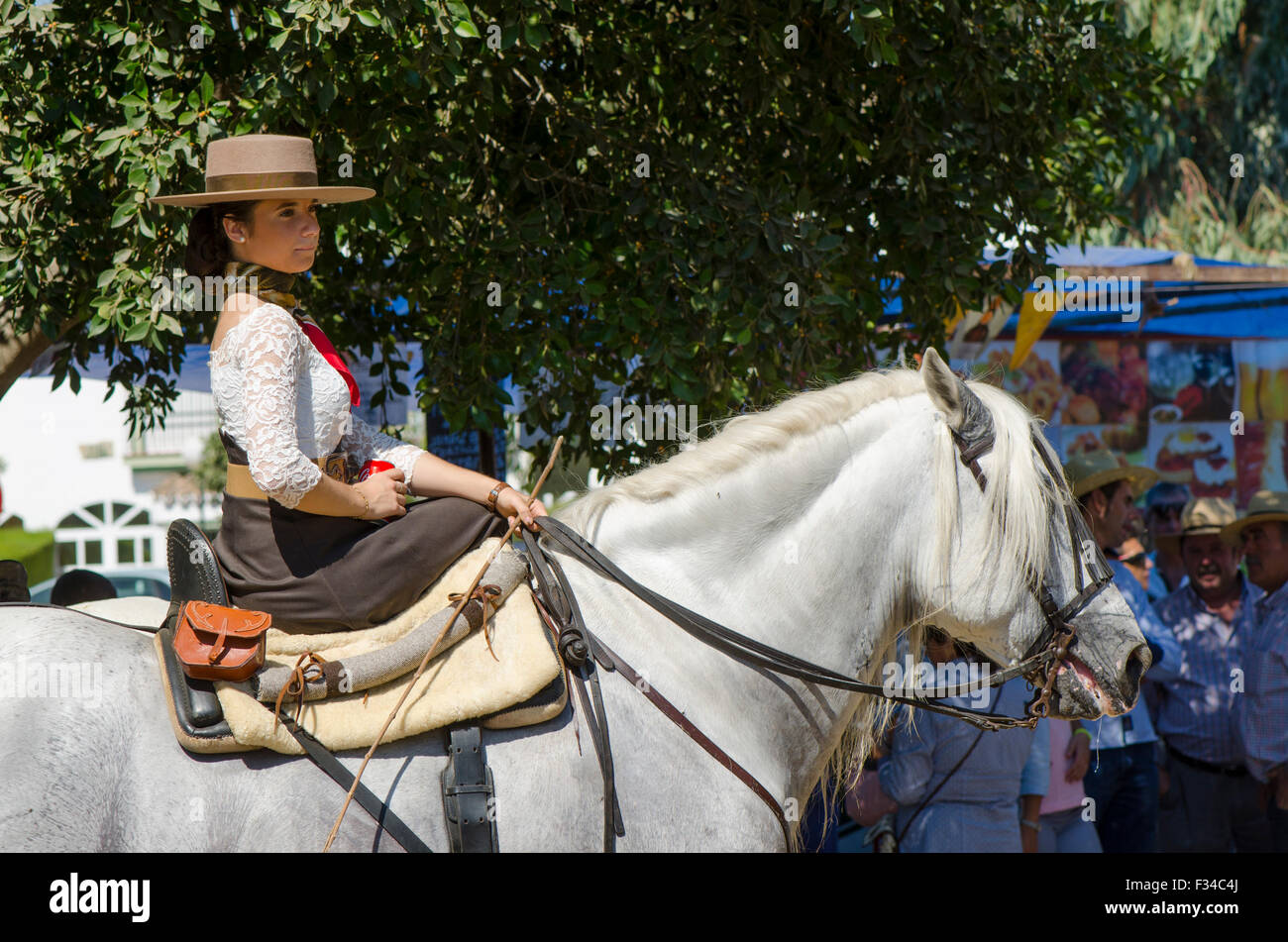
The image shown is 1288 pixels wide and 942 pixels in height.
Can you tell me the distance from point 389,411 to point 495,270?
2240 millimetres

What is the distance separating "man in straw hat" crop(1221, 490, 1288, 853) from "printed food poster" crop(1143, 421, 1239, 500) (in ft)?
7.96

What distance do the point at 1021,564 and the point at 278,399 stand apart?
1634mm

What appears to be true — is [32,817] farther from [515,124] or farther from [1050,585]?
[515,124]

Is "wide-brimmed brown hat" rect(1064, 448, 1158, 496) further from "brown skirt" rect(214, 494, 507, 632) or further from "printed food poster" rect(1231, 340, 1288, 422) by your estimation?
"brown skirt" rect(214, 494, 507, 632)

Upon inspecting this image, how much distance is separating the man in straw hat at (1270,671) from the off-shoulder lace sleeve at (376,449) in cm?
473

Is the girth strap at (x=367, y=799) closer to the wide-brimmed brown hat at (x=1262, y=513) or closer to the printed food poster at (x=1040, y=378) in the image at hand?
the wide-brimmed brown hat at (x=1262, y=513)

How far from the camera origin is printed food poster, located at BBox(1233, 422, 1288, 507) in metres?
8.38

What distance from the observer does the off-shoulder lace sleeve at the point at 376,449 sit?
263 centimetres

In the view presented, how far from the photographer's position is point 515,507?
248 cm

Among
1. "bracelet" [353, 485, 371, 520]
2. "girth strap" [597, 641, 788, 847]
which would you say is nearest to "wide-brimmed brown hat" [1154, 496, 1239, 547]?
"girth strap" [597, 641, 788, 847]

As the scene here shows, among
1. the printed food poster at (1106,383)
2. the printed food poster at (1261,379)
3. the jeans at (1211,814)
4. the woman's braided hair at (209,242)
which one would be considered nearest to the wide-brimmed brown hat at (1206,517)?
the jeans at (1211,814)

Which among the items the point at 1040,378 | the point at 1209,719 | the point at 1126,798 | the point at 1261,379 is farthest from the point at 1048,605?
the point at 1261,379
